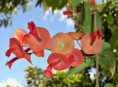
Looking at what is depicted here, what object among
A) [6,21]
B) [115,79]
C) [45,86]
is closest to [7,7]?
[6,21]

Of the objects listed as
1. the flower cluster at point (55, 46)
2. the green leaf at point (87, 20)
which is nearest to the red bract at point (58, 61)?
the flower cluster at point (55, 46)

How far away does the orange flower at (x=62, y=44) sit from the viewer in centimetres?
68

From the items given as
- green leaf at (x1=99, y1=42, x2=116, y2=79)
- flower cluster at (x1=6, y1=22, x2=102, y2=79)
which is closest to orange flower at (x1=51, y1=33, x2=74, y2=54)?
flower cluster at (x1=6, y1=22, x2=102, y2=79)

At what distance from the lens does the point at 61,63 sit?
69 centimetres

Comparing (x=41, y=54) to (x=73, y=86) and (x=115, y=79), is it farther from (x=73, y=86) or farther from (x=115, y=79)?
(x=73, y=86)

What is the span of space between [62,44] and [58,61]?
33 millimetres

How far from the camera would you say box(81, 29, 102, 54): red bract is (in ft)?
2.30

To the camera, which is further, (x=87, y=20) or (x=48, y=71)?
(x=87, y=20)

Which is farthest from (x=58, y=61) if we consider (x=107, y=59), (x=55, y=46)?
(x=107, y=59)

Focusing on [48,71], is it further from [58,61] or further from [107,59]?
[107,59]

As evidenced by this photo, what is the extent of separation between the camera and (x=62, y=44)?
2.25 ft

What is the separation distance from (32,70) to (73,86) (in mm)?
1602

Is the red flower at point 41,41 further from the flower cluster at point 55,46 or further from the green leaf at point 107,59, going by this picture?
the green leaf at point 107,59

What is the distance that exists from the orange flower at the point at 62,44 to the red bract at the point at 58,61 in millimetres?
10
